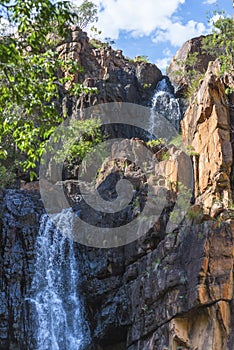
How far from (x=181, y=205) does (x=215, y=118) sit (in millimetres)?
4201

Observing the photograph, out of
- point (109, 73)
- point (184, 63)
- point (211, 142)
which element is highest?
point (184, 63)

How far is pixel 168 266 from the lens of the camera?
1633 centimetres

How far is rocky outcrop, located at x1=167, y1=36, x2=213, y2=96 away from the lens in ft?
121

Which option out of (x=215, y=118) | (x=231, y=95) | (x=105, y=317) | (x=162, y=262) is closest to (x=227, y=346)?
(x=162, y=262)

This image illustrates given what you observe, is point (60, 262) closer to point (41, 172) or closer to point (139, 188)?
point (139, 188)

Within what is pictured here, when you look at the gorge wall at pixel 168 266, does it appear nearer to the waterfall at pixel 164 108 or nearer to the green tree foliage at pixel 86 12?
the waterfall at pixel 164 108

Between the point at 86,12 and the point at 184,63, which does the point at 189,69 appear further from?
the point at 86,12

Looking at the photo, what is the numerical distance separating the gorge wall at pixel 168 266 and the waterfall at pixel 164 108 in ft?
23.2

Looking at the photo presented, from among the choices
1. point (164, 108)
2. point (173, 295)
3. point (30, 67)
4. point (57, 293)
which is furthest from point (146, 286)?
point (164, 108)

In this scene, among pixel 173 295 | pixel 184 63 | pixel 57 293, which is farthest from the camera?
pixel 184 63

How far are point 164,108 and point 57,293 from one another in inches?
705

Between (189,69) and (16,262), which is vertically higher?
(189,69)

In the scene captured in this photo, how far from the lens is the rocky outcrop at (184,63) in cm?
3697

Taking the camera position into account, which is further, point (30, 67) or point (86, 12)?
point (86, 12)
